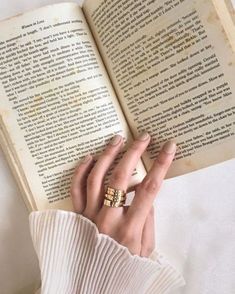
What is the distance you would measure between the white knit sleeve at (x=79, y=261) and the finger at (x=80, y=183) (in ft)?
0.06

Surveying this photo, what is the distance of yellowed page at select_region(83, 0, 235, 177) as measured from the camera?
1.40 feet

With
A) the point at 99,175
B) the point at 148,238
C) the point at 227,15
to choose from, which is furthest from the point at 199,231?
the point at 227,15

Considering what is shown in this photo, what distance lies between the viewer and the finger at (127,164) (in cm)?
48

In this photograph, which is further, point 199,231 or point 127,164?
point 199,231

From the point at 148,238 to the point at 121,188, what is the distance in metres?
0.10

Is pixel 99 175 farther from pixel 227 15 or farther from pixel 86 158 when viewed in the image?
pixel 227 15

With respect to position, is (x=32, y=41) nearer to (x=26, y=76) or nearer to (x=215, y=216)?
(x=26, y=76)

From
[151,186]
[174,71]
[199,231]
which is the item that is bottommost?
[199,231]

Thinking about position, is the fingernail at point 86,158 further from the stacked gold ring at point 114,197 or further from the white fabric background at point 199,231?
the white fabric background at point 199,231

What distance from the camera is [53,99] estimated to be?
496 mm

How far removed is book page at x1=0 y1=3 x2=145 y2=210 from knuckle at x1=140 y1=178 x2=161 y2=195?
2cm

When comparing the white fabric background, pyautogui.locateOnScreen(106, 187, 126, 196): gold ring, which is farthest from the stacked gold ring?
the white fabric background

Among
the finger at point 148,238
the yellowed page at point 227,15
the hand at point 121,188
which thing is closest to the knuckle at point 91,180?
the hand at point 121,188

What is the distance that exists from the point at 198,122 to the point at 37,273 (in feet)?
1.01
